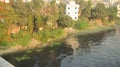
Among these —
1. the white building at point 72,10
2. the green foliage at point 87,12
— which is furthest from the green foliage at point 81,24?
the green foliage at point 87,12

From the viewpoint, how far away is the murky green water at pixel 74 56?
4062 cm

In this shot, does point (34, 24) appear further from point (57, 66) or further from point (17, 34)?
point (57, 66)

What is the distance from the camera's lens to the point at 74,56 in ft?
149

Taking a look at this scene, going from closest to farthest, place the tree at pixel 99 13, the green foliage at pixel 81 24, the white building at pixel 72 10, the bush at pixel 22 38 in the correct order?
the bush at pixel 22 38 < the green foliage at pixel 81 24 < the tree at pixel 99 13 < the white building at pixel 72 10

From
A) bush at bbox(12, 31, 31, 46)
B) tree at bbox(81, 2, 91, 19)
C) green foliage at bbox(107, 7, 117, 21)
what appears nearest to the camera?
bush at bbox(12, 31, 31, 46)

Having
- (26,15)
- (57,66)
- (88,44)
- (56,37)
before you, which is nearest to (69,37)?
(56,37)

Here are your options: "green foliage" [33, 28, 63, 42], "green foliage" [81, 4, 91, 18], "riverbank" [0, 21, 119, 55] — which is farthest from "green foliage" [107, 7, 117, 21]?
"green foliage" [33, 28, 63, 42]

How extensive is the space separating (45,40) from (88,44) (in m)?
9.84

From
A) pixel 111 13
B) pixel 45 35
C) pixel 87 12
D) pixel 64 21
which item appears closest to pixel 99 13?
pixel 87 12

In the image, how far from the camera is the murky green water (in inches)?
1599

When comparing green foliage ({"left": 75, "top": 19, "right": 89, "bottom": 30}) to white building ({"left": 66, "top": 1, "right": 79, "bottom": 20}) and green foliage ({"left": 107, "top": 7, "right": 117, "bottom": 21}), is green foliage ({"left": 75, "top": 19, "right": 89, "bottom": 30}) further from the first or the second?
green foliage ({"left": 107, "top": 7, "right": 117, "bottom": 21})

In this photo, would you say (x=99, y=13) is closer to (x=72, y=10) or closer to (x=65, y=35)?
(x=72, y=10)

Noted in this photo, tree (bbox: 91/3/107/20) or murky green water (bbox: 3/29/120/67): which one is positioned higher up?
tree (bbox: 91/3/107/20)

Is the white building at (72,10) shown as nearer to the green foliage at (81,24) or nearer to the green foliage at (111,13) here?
the green foliage at (81,24)
